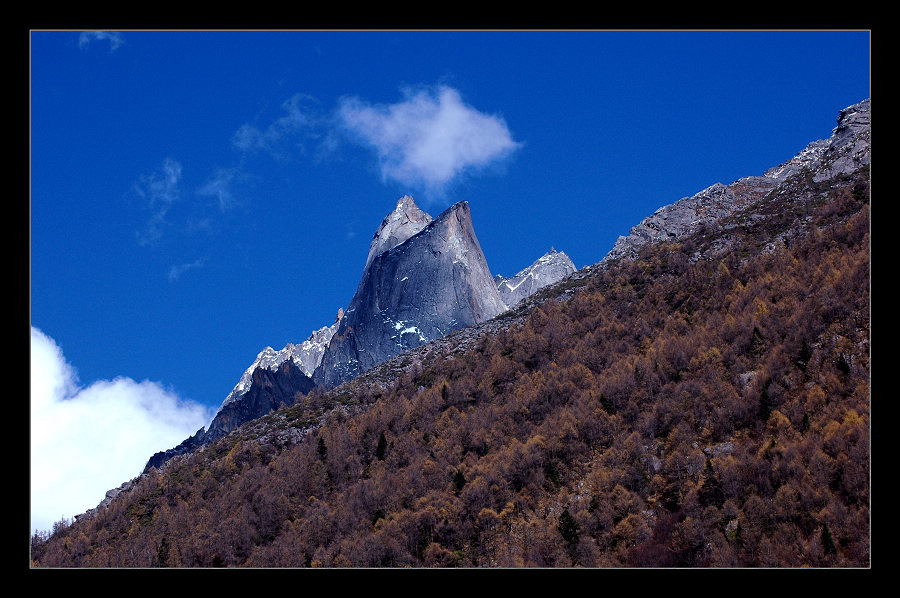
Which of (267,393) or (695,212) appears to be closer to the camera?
(695,212)

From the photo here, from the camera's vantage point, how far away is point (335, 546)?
5719 cm

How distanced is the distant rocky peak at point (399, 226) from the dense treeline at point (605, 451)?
81.6m

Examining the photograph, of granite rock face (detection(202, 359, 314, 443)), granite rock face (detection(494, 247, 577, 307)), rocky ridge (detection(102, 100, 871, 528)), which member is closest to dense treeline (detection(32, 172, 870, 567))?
rocky ridge (detection(102, 100, 871, 528))

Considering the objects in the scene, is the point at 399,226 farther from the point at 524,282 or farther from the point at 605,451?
the point at 605,451

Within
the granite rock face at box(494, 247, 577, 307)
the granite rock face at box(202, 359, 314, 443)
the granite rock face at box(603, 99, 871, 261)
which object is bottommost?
the granite rock face at box(202, 359, 314, 443)

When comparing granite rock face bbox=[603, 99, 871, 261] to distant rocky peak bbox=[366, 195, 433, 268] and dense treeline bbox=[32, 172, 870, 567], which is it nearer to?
dense treeline bbox=[32, 172, 870, 567]

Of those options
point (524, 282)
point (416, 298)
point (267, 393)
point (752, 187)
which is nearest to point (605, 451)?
point (752, 187)

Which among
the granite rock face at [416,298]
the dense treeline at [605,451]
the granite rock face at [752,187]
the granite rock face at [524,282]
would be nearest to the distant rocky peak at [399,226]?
the granite rock face at [416,298]

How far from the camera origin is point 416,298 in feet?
473

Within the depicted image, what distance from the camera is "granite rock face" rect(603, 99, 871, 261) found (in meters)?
94.8

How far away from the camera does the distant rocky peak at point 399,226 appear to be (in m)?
167

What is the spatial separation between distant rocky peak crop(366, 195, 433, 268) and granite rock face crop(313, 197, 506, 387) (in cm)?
1197

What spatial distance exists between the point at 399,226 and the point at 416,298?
1212 inches

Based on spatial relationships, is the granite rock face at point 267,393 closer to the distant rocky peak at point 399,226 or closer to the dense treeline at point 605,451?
the distant rocky peak at point 399,226
